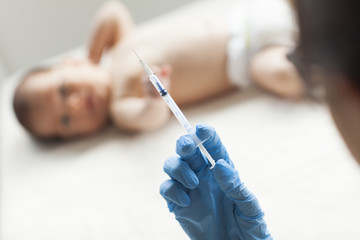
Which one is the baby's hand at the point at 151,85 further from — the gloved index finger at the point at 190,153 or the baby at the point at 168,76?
the gloved index finger at the point at 190,153

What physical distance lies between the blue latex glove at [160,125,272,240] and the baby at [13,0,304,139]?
0.45m

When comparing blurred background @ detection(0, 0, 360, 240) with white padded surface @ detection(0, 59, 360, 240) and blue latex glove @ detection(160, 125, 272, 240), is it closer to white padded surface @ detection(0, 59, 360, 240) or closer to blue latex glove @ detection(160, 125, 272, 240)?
white padded surface @ detection(0, 59, 360, 240)

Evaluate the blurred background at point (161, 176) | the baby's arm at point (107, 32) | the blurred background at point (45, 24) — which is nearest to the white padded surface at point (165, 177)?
the blurred background at point (161, 176)

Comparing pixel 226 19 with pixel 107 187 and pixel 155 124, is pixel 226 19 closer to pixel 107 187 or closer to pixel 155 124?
pixel 155 124

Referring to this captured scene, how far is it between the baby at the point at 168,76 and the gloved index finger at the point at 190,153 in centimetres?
45

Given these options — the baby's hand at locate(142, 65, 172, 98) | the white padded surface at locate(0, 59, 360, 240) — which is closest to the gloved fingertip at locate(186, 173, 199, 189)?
the white padded surface at locate(0, 59, 360, 240)

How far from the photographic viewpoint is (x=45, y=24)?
163 centimetres

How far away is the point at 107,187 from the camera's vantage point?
2.96 ft

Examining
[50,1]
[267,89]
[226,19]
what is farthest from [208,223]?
[50,1]

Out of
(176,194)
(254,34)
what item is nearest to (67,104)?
(254,34)

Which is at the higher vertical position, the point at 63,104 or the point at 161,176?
the point at 63,104

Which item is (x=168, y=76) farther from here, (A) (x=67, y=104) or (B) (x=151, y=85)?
(A) (x=67, y=104)

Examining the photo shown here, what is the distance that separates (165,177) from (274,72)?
1.23 ft

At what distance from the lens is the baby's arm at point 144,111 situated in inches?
38.6
